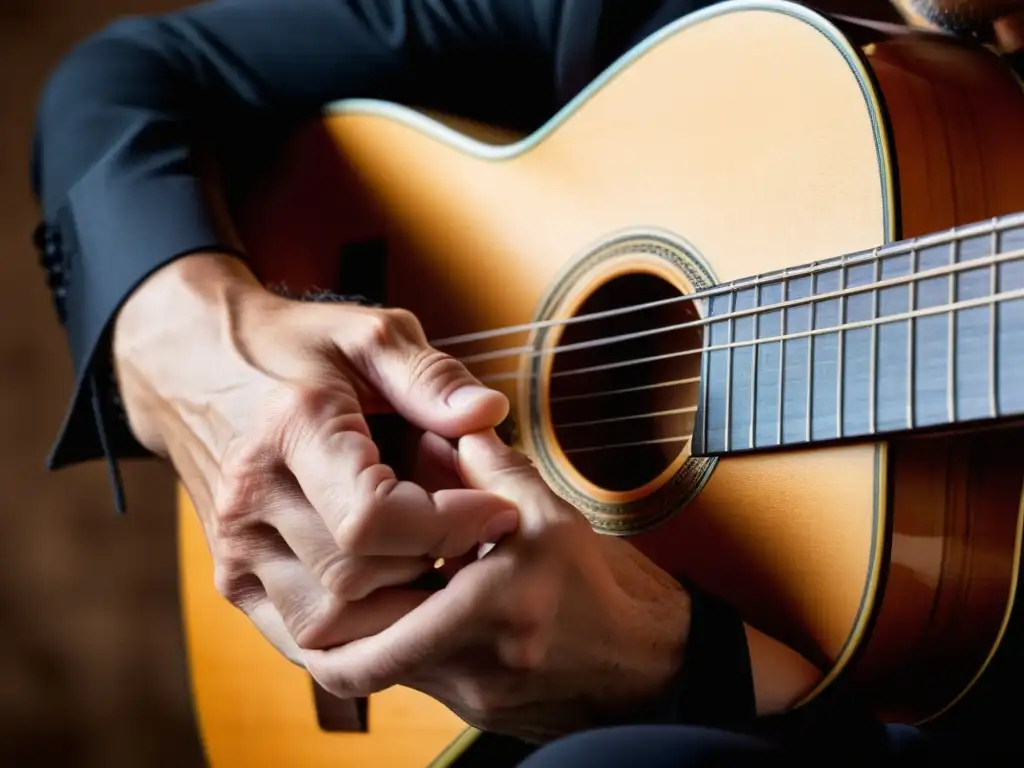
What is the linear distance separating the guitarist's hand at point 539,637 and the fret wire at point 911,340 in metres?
0.16

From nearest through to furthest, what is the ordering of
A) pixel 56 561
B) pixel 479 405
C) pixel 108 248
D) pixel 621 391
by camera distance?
pixel 479 405, pixel 621 391, pixel 108 248, pixel 56 561

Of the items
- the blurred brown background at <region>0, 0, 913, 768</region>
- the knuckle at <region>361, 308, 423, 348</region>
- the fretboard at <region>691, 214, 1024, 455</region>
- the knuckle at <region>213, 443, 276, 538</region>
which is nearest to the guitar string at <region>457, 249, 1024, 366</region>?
the fretboard at <region>691, 214, 1024, 455</region>

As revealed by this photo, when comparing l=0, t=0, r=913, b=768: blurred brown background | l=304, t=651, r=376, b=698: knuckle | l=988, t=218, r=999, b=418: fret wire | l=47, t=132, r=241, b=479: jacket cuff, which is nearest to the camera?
l=988, t=218, r=999, b=418: fret wire

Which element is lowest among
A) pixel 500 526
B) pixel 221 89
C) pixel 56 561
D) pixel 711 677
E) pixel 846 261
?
pixel 56 561

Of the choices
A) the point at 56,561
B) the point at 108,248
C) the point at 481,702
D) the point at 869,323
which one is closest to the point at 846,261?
the point at 869,323

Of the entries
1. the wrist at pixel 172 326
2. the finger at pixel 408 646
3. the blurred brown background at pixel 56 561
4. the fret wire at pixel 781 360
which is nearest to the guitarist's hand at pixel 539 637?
the finger at pixel 408 646

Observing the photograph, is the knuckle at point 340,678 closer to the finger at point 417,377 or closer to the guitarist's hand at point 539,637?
the guitarist's hand at point 539,637

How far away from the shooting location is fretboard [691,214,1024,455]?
42cm

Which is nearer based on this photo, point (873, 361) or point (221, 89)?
point (873, 361)

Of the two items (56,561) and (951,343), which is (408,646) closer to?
(951,343)

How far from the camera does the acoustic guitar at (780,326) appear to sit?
0.47 m

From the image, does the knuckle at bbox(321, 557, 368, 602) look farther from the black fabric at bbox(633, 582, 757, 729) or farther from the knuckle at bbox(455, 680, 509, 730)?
the black fabric at bbox(633, 582, 757, 729)

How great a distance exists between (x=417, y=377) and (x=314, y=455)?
0.24 feet

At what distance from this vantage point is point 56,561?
1438mm
